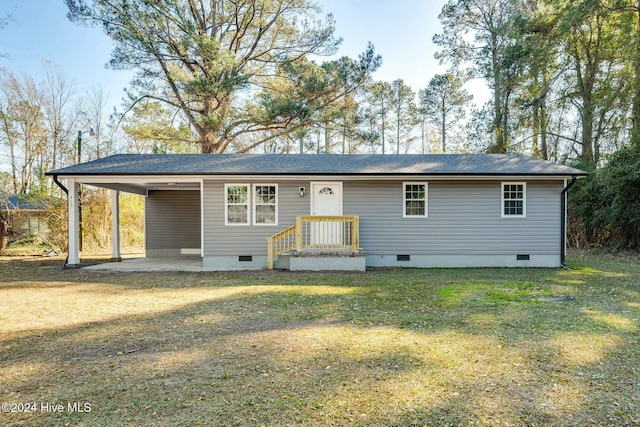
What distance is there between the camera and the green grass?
96.7 inches

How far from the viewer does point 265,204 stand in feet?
33.9

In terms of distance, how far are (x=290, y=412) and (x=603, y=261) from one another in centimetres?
1273

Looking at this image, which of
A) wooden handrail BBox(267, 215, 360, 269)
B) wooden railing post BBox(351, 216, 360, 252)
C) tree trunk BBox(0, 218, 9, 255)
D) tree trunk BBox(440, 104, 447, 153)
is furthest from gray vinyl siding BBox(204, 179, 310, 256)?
tree trunk BBox(440, 104, 447, 153)

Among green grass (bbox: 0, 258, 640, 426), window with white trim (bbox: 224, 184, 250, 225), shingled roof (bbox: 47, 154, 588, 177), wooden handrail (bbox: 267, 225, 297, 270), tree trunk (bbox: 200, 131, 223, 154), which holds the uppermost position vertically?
tree trunk (bbox: 200, 131, 223, 154)

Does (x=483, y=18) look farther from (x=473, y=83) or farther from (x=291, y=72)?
A: (x=291, y=72)

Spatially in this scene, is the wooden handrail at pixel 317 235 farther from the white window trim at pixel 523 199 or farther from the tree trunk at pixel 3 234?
the tree trunk at pixel 3 234

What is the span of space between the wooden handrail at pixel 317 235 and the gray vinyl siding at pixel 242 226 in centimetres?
35

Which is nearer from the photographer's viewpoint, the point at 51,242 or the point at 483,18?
the point at 51,242

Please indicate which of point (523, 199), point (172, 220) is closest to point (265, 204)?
point (172, 220)

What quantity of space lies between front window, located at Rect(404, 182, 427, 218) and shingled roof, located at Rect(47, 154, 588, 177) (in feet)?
1.68

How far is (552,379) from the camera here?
2941 mm

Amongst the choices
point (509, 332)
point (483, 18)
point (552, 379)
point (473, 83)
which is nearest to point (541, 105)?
point (473, 83)

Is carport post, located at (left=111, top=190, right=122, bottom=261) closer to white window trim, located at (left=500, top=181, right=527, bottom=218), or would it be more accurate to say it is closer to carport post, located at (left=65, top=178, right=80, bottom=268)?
carport post, located at (left=65, top=178, right=80, bottom=268)

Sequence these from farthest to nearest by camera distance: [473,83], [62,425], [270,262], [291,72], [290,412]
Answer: [473,83], [291,72], [270,262], [290,412], [62,425]
